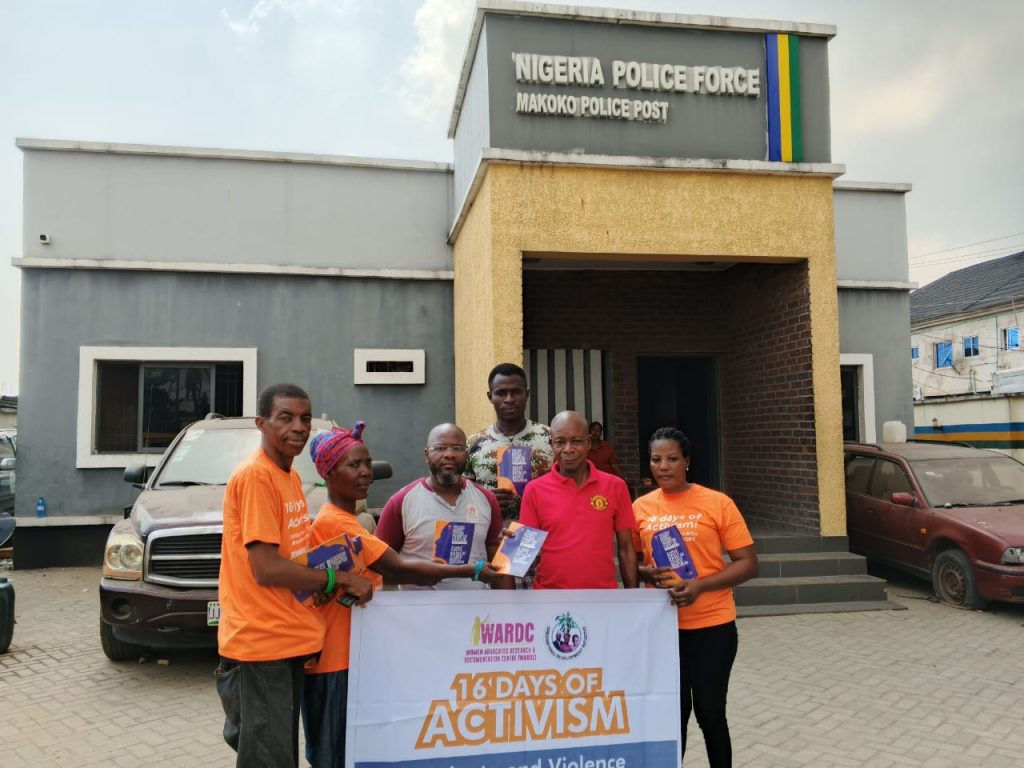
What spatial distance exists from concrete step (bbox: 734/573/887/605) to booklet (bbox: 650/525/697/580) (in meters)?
4.62

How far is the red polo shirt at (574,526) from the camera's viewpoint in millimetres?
3084

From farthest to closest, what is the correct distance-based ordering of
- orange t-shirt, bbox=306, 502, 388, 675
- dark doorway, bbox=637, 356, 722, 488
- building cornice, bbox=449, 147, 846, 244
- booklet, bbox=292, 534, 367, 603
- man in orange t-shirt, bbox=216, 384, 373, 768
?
1. dark doorway, bbox=637, 356, 722, 488
2. building cornice, bbox=449, 147, 846, 244
3. orange t-shirt, bbox=306, 502, 388, 675
4. booklet, bbox=292, 534, 367, 603
5. man in orange t-shirt, bbox=216, 384, 373, 768

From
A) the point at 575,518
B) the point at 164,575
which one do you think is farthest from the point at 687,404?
the point at 575,518

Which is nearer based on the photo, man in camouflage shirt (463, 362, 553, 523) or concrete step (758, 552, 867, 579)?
man in camouflage shirt (463, 362, 553, 523)

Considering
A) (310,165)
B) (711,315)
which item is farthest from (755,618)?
(310,165)

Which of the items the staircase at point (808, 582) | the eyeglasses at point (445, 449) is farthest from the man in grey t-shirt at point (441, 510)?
the staircase at point (808, 582)

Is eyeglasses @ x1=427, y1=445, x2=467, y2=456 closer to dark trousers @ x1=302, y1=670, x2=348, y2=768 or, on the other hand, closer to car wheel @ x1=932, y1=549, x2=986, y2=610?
dark trousers @ x1=302, y1=670, x2=348, y2=768

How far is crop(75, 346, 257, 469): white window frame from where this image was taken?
9422 mm

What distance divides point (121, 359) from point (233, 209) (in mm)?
2490

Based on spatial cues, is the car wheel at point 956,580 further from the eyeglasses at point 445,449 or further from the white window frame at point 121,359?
the white window frame at point 121,359

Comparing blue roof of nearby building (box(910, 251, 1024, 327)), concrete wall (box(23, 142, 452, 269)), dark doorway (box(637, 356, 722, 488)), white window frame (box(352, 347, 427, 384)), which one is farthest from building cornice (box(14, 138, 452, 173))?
blue roof of nearby building (box(910, 251, 1024, 327))

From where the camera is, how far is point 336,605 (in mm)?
2721

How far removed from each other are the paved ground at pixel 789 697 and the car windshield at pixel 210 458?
1454 mm

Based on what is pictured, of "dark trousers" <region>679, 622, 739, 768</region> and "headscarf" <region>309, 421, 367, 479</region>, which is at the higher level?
"headscarf" <region>309, 421, 367, 479</region>
